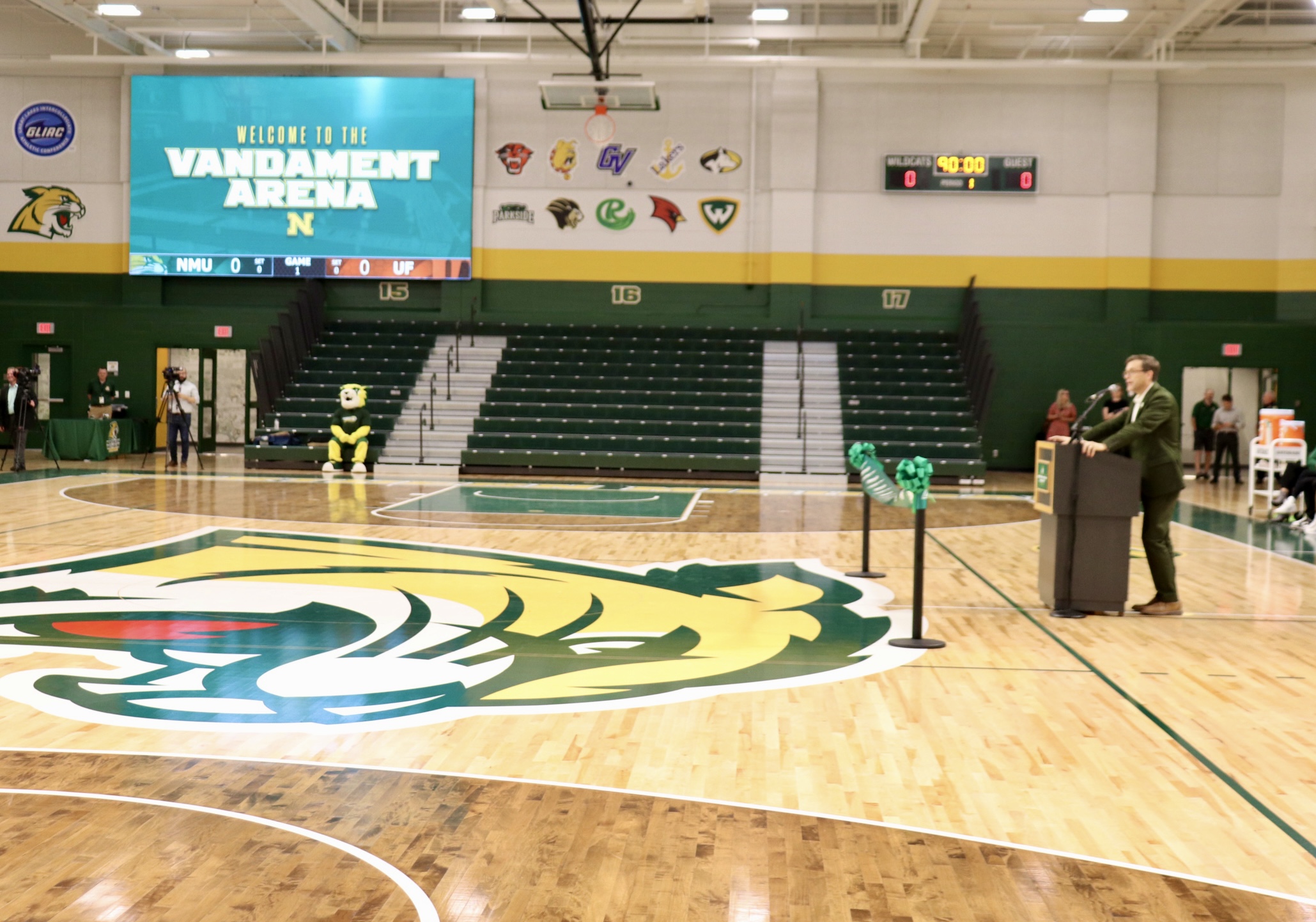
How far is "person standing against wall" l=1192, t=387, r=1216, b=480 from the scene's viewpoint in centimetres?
1892

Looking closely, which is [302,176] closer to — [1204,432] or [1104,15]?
[1104,15]

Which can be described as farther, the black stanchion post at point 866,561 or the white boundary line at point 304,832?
the black stanchion post at point 866,561

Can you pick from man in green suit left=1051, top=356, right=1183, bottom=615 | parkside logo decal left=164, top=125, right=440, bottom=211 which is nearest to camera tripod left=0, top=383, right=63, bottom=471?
parkside logo decal left=164, top=125, right=440, bottom=211

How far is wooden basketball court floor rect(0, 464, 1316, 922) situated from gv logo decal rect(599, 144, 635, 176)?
1392 cm

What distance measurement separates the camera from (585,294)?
2191cm

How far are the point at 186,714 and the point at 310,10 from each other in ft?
57.3

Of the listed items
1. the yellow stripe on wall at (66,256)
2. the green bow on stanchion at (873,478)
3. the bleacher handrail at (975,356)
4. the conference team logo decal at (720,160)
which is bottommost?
the green bow on stanchion at (873,478)

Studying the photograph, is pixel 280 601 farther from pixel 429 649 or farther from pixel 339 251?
pixel 339 251

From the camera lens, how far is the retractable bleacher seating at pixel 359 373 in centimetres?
1925

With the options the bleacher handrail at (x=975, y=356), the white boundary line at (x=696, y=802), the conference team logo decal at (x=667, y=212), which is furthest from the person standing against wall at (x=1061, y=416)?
the white boundary line at (x=696, y=802)

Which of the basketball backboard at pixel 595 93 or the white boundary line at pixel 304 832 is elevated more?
the basketball backboard at pixel 595 93

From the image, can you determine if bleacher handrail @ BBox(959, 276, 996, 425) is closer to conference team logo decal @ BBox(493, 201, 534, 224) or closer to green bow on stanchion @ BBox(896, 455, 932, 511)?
conference team logo decal @ BBox(493, 201, 534, 224)

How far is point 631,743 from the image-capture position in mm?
4418

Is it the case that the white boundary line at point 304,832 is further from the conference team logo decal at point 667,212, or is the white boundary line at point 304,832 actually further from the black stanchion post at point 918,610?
the conference team logo decal at point 667,212
